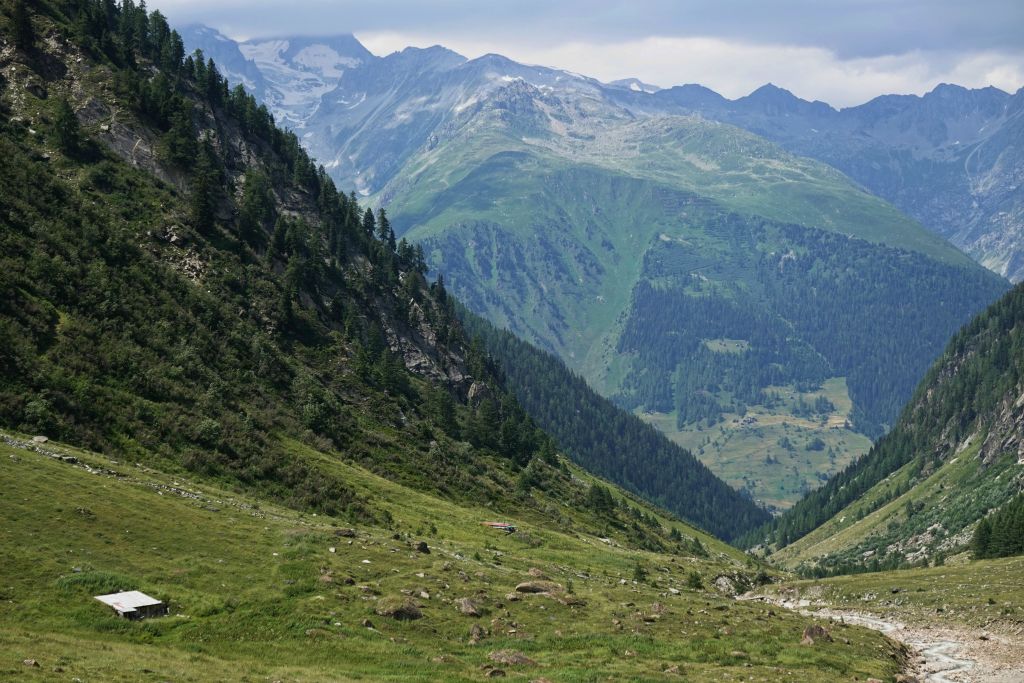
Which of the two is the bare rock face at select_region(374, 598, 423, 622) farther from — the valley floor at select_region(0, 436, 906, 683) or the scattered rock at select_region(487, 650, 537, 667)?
the scattered rock at select_region(487, 650, 537, 667)

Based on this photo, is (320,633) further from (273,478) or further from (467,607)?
(273,478)

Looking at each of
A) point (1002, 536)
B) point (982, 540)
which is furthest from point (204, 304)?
point (982, 540)

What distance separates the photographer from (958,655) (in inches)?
2579

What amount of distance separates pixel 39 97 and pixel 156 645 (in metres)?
110

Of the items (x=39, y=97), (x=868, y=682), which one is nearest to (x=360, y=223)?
(x=39, y=97)

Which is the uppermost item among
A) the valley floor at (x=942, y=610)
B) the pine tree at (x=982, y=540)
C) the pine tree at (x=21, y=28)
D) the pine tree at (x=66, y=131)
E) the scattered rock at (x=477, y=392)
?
the pine tree at (x=21, y=28)

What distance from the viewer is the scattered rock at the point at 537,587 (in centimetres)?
5884

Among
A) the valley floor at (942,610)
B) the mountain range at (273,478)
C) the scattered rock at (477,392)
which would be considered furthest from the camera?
the scattered rock at (477,392)

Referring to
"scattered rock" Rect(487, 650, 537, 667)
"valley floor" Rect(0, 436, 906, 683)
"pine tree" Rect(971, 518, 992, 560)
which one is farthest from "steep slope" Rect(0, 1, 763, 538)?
"pine tree" Rect(971, 518, 992, 560)

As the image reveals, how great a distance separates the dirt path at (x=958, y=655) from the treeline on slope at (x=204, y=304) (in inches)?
1985

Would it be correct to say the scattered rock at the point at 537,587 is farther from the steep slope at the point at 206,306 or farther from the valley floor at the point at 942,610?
the steep slope at the point at 206,306

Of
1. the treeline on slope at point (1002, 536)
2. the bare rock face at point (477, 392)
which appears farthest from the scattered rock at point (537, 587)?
the bare rock face at point (477, 392)

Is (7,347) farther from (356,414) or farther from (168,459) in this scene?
(356,414)

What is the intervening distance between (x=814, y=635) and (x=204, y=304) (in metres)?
80.9
